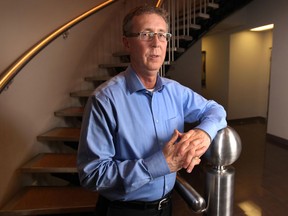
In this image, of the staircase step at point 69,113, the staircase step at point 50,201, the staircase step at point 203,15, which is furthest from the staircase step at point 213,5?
the staircase step at point 50,201

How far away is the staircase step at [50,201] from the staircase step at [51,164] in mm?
160

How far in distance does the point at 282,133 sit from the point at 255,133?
2.39ft

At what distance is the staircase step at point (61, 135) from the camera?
6.55ft

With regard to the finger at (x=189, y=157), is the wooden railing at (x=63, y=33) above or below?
above

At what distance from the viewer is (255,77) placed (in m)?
5.42

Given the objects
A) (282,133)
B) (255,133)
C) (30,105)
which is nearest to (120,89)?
(30,105)

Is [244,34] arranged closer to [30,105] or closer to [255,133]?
[255,133]

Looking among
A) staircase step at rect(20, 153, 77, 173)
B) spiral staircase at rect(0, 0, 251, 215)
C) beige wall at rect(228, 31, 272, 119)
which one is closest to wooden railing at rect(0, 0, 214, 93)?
spiral staircase at rect(0, 0, 251, 215)

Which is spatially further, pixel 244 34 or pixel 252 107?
pixel 252 107

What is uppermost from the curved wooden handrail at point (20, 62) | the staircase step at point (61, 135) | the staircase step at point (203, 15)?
the staircase step at point (203, 15)

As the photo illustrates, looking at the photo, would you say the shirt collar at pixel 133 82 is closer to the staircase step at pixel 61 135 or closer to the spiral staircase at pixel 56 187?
the spiral staircase at pixel 56 187

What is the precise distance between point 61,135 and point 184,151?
1.62m

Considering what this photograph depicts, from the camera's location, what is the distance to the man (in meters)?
0.70

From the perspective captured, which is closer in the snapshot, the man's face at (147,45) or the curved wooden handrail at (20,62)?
the man's face at (147,45)
